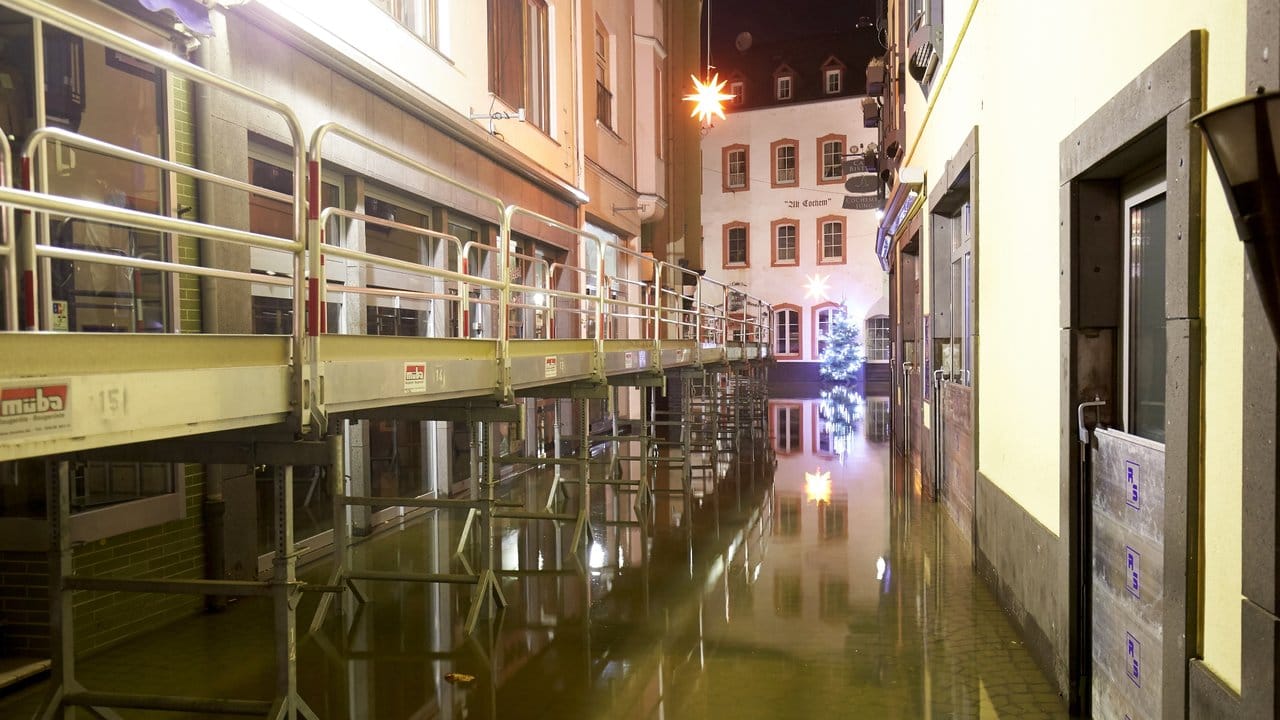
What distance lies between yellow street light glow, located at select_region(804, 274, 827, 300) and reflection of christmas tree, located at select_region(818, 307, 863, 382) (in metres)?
1.14

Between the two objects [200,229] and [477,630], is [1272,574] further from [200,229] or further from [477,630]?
[477,630]

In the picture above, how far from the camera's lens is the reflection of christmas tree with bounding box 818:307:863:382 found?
1100 inches

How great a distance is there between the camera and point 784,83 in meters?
31.5

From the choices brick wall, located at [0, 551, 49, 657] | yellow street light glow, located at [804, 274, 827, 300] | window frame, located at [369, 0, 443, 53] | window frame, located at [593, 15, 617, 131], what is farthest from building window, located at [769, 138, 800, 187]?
brick wall, located at [0, 551, 49, 657]

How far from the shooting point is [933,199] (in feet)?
28.4

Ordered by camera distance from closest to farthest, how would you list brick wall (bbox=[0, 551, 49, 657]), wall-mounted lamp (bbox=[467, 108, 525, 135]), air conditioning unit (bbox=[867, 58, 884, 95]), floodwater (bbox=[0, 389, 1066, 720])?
floodwater (bbox=[0, 389, 1066, 720])
brick wall (bbox=[0, 551, 49, 657])
wall-mounted lamp (bbox=[467, 108, 525, 135])
air conditioning unit (bbox=[867, 58, 884, 95])

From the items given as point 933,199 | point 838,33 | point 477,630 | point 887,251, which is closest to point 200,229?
point 477,630

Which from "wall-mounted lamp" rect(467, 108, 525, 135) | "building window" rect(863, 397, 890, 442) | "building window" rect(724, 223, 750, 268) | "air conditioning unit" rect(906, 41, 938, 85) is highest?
"building window" rect(724, 223, 750, 268)


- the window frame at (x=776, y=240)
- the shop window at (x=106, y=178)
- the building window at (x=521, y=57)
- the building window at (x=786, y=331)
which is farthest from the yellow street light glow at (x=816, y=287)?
the shop window at (x=106, y=178)

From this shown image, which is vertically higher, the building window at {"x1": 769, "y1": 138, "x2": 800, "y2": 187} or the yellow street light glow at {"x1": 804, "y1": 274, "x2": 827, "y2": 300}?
the building window at {"x1": 769, "y1": 138, "x2": 800, "y2": 187}

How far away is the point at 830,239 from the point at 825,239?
0.16 m

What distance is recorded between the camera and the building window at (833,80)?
102 feet

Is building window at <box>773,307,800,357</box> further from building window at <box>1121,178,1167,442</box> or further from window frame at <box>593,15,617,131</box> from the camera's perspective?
building window at <box>1121,178,1167,442</box>

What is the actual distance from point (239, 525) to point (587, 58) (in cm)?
934
